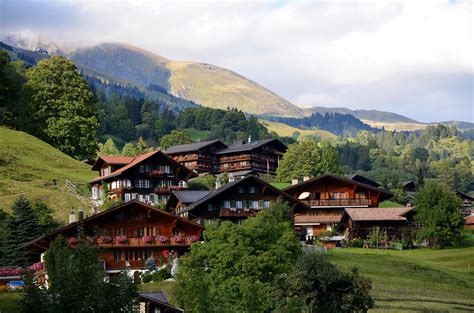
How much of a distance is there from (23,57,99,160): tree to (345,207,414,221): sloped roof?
39370 mm

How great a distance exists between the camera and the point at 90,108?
114m

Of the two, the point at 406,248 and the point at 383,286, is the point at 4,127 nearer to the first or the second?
the point at 406,248

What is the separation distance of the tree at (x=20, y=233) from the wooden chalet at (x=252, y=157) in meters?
85.4

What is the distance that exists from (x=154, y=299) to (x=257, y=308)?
6173 mm

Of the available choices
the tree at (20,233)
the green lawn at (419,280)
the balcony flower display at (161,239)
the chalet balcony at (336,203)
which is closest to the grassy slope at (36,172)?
the tree at (20,233)

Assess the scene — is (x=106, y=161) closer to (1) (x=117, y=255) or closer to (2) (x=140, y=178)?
(2) (x=140, y=178)

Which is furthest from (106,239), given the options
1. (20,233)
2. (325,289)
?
(325,289)

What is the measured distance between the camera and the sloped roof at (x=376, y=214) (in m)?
89.2

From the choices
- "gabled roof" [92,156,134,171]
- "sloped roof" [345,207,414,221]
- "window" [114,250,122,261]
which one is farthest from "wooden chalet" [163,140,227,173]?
"window" [114,250,122,261]

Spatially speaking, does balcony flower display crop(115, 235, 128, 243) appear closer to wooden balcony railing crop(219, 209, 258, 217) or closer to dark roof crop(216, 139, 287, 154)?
wooden balcony railing crop(219, 209, 258, 217)

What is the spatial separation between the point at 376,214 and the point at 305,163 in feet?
138

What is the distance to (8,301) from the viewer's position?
50188 millimetres

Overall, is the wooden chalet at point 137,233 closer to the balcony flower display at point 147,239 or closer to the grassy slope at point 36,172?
the balcony flower display at point 147,239

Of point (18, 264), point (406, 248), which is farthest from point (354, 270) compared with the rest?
point (406, 248)
